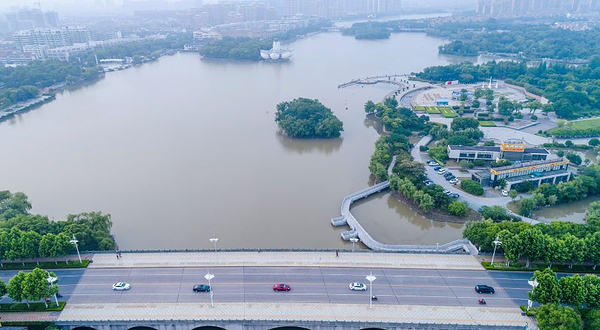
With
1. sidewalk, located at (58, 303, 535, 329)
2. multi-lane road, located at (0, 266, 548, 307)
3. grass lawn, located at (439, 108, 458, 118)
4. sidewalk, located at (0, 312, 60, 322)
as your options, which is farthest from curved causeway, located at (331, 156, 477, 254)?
grass lawn, located at (439, 108, 458, 118)


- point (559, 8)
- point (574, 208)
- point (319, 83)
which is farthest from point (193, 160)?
point (559, 8)

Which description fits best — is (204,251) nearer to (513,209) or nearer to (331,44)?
(513,209)

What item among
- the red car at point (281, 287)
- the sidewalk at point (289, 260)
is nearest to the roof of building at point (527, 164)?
the sidewalk at point (289, 260)

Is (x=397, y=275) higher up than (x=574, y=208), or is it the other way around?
(x=397, y=275)

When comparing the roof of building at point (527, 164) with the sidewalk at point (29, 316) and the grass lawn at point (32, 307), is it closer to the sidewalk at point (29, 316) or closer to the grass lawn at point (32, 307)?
the grass lawn at point (32, 307)

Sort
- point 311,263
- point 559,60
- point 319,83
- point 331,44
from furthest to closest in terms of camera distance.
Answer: point 331,44
point 559,60
point 319,83
point 311,263

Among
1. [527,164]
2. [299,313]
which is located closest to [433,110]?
[527,164]

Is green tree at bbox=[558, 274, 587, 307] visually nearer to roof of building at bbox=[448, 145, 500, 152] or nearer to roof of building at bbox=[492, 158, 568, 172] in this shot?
roof of building at bbox=[492, 158, 568, 172]
